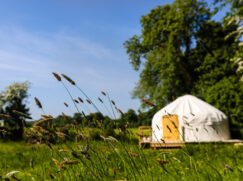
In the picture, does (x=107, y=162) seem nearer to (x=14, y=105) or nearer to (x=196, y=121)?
(x=196, y=121)

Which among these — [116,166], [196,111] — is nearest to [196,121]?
[196,111]

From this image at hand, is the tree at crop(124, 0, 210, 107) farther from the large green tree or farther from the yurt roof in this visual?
the yurt roof

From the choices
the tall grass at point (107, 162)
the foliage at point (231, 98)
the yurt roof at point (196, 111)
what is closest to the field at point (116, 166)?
the tall grass at point (107, 162)

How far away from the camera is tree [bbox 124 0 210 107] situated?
17641 mm

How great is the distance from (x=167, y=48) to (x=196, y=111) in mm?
8283

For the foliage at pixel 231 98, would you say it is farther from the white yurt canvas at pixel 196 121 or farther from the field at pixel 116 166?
the field at pixel 116 166

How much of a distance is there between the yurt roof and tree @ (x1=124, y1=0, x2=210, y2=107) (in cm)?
508

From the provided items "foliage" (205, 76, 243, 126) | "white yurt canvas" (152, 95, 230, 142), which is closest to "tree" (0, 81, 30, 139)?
"white yurt canvas" (152, 95, 230, 142)

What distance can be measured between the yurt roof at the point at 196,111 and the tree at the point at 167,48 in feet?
16.7

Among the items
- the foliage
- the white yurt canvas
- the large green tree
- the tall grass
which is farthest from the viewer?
the large green tree

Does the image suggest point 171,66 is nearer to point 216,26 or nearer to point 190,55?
point 190,55

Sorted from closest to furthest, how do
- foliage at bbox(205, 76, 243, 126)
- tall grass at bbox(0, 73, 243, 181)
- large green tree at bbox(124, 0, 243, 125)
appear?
tall grass at bbox(0, 73, 243, 181) < foliage at bbox(205, 76, 243, 126) < large green tree at bbox(124, 0, 243, 125)

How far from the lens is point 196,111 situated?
35.9 feet

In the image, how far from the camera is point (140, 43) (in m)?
20.2
